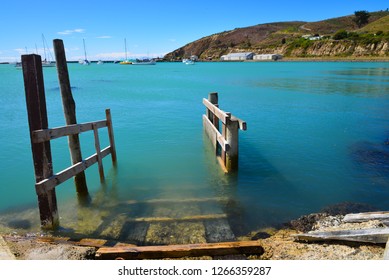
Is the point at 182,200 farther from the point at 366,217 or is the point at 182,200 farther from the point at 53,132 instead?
the point at 366,217

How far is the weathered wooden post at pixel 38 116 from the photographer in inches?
226

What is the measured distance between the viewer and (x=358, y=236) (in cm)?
461

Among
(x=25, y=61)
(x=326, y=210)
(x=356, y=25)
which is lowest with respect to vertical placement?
(x=326, y=210)

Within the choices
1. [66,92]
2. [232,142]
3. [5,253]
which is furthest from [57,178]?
[232,142]

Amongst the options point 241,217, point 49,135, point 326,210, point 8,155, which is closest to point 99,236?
point 49,135

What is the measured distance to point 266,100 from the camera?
27.2 meters

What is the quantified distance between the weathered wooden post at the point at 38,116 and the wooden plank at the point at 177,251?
7.49 ft

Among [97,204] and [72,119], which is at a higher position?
[72,119]

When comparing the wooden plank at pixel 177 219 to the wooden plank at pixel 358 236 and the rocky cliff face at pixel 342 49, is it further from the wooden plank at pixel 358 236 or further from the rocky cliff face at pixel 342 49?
the rocky cliff face at pixel 342 49

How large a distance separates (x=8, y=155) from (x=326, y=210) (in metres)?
12.6

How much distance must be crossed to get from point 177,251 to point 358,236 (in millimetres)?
2932

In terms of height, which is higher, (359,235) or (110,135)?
(110,135)

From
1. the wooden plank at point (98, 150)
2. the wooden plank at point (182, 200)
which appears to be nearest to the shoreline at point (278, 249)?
the wooden plank at point (182, 200)

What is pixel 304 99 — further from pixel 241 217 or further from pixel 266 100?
pixel 241 217
